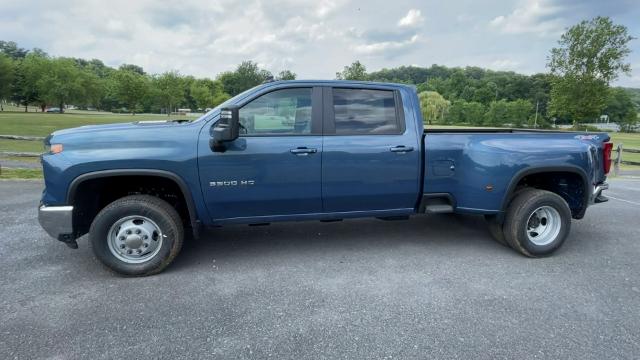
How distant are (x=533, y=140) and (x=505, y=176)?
0.54 m

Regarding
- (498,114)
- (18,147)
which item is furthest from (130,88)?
(498,114)

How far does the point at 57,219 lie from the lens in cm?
335

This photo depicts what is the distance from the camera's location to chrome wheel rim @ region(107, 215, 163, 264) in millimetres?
3510

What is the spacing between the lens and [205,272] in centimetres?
368

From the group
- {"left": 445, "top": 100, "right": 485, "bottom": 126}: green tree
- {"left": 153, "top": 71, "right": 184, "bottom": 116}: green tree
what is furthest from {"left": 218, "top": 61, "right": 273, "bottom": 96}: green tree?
{"left": 445, "top": 100, "right": 485, "bottom": 126}: green tree

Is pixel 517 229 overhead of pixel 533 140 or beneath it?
beneath

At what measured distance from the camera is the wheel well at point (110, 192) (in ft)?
11.5

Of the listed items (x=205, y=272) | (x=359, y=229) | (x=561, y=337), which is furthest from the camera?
(x=359, y=229)

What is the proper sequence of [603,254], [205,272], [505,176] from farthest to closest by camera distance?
[603,254]
[505,176]
[205,272]

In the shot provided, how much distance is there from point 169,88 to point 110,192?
174 ft

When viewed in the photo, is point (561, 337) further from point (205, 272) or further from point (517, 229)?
point (205, 272)

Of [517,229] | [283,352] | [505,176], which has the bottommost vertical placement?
[283,352]

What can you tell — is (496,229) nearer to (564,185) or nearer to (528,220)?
(528,220)

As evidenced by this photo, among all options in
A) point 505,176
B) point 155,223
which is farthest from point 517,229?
point 155,223
